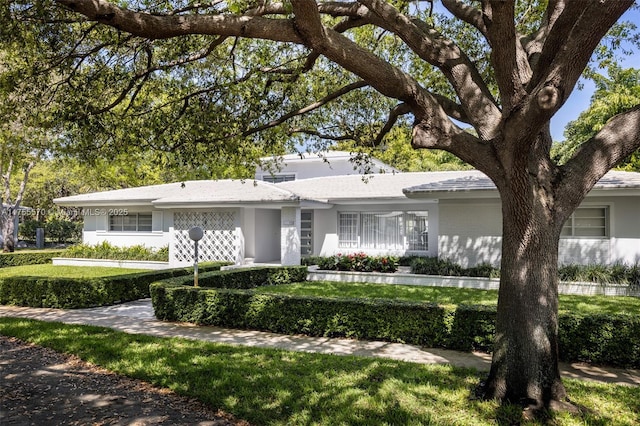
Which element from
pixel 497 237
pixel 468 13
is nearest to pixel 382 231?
pixel 497 237

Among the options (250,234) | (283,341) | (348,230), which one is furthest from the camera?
(250,234)

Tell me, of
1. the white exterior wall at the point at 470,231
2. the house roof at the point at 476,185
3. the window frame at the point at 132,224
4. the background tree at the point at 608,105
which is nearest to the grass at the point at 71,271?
the window frame at the point at 132,224

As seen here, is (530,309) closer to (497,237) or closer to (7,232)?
(497,237)

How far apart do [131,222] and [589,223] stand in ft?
72.1

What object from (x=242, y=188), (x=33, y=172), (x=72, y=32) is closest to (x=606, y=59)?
(x=72, y=32)

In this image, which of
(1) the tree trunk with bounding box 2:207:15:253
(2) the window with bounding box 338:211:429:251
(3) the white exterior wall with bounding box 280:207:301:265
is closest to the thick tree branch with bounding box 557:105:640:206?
(3) the white exterior wall with bounding box 280:207:301:265

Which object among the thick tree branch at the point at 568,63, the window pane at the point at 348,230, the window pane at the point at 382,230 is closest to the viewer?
the thick tree branch at the point at 568,63

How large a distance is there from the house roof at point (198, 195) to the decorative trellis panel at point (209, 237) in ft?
3.60

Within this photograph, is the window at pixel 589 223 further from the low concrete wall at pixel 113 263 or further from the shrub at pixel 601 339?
the low concrete wall at pixel 113 263

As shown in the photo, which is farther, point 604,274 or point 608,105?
point 608,105

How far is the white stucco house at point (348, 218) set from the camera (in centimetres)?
1522

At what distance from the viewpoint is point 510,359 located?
5113 mm

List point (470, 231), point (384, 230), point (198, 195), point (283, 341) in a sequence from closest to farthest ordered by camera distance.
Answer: point (283, 341), point (470, 231), point (384, 230), point (198, 195)

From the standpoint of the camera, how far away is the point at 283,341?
8430mm
